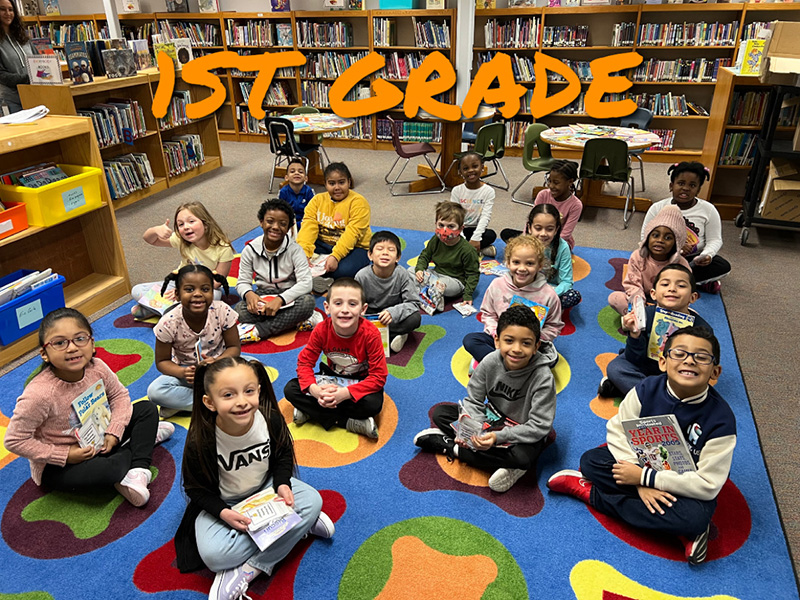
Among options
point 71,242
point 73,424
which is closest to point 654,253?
point 73,424

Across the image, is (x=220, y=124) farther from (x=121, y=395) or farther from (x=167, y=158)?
(x=121, y=395)

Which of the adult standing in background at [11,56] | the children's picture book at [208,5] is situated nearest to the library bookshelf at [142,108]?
the adult standing in background at [11,56]

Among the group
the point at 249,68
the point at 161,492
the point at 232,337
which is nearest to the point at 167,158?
the point at 249,68

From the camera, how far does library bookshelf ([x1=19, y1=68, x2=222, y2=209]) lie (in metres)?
4.46

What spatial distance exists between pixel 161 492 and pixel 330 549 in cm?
73

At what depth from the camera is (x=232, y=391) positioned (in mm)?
1697

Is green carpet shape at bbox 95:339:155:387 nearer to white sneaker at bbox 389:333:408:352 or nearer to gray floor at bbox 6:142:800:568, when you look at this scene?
gray floor at bbox 6:142:800:568

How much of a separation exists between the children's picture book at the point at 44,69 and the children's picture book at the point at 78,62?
657 millimetres

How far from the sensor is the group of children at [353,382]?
182 centimetres

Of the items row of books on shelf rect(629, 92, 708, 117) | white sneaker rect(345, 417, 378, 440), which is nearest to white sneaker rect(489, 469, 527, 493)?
white sneaker rect(345, 417, 378, 440)

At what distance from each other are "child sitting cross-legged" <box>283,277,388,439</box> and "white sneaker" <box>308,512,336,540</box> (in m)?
0.53

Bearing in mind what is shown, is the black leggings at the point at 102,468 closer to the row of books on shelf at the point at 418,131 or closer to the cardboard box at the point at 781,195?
the cardboard box at the point at 781,195

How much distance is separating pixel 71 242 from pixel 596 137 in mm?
4213

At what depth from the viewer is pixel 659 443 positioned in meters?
1.95
